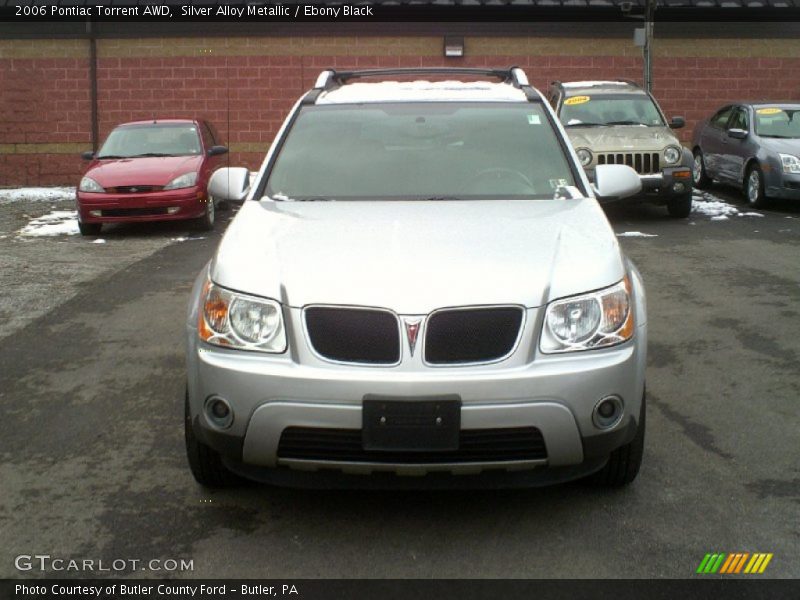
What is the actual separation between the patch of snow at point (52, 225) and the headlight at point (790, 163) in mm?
9430

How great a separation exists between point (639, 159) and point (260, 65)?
9.96 m

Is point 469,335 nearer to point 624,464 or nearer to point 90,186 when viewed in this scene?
point 624,464

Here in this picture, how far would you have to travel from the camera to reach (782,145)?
14484 millimetres

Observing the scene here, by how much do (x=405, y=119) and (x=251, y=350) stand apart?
2074 millimetres

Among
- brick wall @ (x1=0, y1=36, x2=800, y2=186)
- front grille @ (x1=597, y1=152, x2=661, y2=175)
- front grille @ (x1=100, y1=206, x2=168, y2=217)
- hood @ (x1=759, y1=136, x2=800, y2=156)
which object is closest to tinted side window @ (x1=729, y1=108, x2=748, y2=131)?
hood @ (x1=759, y1=136, x2=800, y2=156)

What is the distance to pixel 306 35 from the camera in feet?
68.9

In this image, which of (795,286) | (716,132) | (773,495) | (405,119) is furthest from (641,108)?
(773,495)

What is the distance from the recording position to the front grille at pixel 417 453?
3619 millimetres

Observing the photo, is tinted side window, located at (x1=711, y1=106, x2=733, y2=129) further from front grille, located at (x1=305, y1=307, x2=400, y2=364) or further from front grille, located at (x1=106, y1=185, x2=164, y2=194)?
front grille, located at (x1=305, y1=307, x2=400, y2=364)

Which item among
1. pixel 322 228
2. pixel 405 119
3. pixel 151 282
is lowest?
pixel 151 282

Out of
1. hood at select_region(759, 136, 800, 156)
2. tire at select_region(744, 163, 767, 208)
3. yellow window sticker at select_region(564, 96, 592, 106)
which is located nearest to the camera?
hood at select_region(759, 136, 800, 156)

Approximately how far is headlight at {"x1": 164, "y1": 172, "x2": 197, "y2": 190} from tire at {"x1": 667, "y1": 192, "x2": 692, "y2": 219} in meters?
6.23

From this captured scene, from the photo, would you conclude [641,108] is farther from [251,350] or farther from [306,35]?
[251,350]

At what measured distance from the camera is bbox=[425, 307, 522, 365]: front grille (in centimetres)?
365
